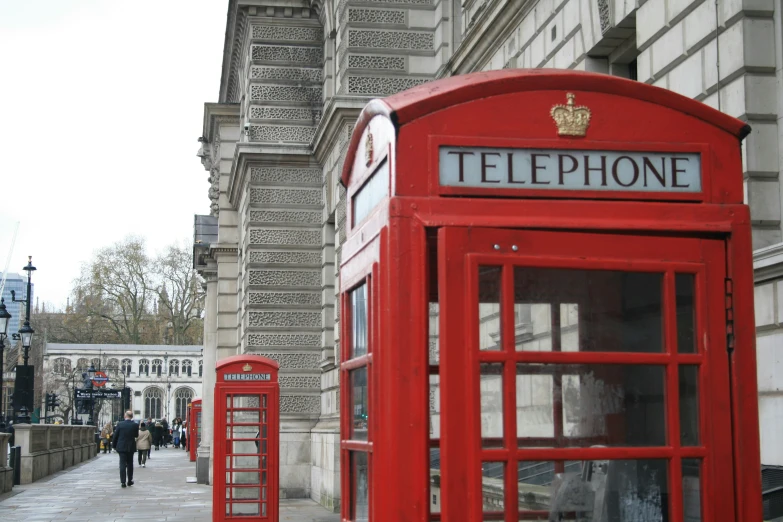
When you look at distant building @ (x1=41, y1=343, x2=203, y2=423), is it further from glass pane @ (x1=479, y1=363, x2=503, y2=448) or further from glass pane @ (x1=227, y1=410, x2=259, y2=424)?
glass pane @ (x1=479, y1=363, x2=503, y2=448)

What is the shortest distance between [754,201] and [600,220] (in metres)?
4.43

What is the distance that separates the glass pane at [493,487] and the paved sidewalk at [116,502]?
12.9m

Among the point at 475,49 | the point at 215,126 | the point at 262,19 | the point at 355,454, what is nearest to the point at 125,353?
the point at 215,126

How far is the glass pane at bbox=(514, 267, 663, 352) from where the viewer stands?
13.0ft

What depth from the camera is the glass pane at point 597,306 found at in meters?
3.97

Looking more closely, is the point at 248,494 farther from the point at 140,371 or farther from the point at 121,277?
the point at 140,371

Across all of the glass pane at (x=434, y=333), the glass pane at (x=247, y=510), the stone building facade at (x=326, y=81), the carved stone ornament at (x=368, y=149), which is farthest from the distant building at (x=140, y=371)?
the glass pane at (x=434, y=333)

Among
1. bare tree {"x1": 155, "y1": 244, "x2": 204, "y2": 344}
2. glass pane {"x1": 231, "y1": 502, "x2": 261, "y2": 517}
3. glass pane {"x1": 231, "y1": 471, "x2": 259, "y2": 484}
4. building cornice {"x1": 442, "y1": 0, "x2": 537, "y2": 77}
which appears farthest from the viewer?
bare tree {"x1": 155, "y1": 244, "x2": 204, "y2": 344}

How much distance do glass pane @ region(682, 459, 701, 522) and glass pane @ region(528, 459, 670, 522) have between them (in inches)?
2.8

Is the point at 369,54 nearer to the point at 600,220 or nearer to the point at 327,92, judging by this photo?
the point at 327,92

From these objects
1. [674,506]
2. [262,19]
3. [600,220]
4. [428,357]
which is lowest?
[674,506]

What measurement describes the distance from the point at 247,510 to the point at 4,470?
9.13m

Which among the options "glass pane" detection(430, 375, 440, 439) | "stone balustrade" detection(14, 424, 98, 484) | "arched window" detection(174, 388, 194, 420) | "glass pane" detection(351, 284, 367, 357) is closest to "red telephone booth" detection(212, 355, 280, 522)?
"glass pane" detection(351, 284, 367, 357)

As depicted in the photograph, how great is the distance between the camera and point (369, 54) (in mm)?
18656
